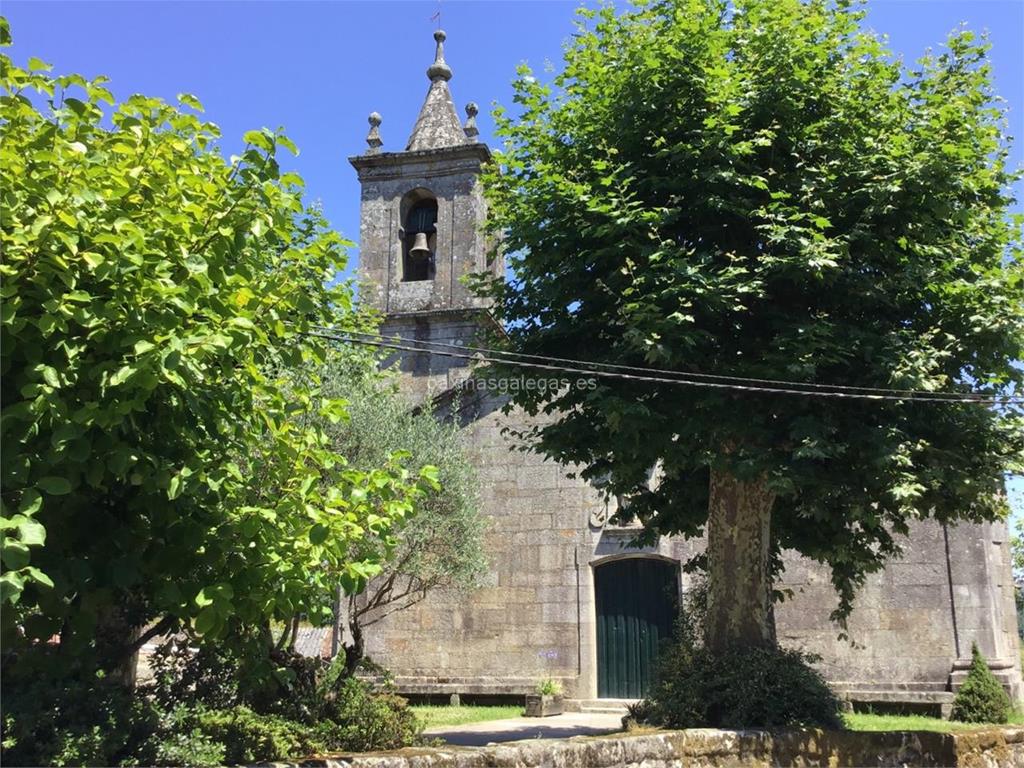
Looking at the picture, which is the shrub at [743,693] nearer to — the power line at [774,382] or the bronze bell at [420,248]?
the power line at [774,382]

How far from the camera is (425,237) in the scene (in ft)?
69.0

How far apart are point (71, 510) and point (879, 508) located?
8.50m

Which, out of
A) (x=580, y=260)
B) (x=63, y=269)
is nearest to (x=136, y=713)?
(x=63, y=269)

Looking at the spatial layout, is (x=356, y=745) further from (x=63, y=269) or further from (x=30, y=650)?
(x=63, y=269)

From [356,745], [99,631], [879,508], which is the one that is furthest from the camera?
[879,508]

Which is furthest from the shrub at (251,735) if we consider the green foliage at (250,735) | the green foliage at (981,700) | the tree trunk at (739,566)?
the green foliage at (981,700)

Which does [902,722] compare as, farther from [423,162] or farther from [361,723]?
[423,162]

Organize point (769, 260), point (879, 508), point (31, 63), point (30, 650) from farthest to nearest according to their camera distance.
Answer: point (879, 508) → point (769, 260) → point (30, 650) → point (31, 63)

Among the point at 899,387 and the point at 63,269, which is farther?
the point at 899,387

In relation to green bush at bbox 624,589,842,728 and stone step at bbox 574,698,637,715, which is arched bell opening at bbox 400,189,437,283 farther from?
green bush at bbox 624,589,842,728

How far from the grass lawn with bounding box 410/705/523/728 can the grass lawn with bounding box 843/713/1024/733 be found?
19.1 ft

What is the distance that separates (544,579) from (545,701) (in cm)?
251

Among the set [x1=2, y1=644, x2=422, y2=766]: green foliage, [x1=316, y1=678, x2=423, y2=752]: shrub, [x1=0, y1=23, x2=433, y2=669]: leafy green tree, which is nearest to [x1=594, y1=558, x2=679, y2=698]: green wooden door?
[x1=2, y1=644, x2=422, y2=766]: green foliage

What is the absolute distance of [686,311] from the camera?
10.1 m
